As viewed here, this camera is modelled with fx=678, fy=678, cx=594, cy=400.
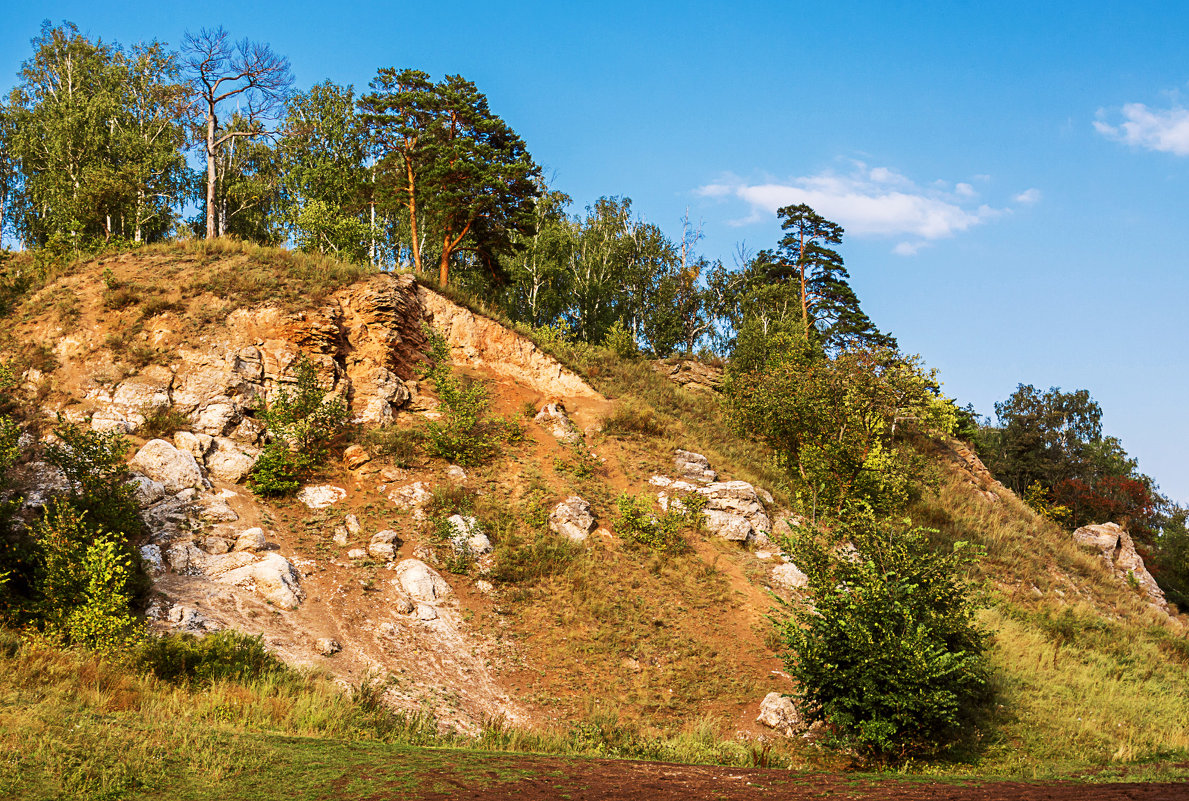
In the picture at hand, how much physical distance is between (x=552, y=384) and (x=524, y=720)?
49.5 ft

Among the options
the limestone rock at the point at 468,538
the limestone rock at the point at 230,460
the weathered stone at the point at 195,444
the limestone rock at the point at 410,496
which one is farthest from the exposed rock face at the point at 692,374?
the weathered stone at the point at 195,444

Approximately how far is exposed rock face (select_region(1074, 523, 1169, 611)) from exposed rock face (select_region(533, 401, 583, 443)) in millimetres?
25420

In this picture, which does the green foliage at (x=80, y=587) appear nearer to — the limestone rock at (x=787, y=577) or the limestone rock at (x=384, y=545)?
the limestone rock at (x=384, y=545)

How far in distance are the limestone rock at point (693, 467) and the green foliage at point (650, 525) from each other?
205 cm

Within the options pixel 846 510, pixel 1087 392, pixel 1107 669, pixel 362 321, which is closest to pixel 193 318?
pixel 362 321

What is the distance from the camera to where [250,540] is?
1555cm

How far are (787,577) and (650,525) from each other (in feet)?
13.2

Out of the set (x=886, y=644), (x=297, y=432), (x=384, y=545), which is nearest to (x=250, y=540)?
(x=384, y=545)

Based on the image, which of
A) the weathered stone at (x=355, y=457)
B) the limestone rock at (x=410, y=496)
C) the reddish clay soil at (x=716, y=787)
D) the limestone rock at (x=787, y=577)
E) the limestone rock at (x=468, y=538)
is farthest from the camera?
the weathered stone at (x=355, y=457)

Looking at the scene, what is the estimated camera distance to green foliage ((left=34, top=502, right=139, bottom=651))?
11.0 metres

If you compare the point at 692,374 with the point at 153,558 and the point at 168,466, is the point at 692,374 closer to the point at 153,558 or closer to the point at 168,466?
the point at 168,466

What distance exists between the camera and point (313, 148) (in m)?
41.0

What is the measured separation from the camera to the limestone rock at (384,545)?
Answer: 646 inches

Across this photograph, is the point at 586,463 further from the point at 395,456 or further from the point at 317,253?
the point at 317,253
